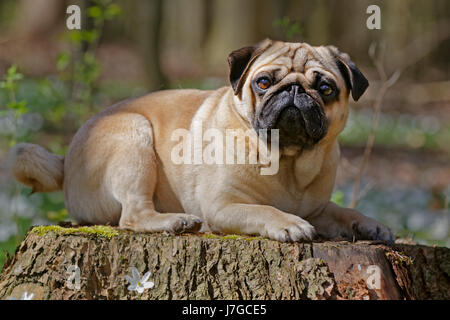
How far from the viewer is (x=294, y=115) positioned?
3836 mm

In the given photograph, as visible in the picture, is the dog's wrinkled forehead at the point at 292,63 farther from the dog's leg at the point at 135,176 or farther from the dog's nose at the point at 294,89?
the dog's leg at the point at 135,176

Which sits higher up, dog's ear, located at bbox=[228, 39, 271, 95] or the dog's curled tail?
dog's ear, located at bbox=[228, 39, 271, 95]

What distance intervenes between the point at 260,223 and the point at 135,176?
106 centimetres

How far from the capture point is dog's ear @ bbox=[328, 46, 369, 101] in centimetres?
405

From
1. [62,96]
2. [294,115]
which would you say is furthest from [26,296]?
[62,96]

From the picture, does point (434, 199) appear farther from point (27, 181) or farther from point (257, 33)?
point (257, 33)

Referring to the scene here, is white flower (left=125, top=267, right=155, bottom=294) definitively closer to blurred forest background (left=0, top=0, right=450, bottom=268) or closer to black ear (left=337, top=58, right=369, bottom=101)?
black ear (left=337, top=58, right=369, bottom=101)

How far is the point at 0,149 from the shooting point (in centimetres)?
912

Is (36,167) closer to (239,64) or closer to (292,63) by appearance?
(239,64)

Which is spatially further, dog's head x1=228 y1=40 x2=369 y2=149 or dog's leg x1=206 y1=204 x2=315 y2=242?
dog's head x1=228 y1=40 x2=369 y2=149

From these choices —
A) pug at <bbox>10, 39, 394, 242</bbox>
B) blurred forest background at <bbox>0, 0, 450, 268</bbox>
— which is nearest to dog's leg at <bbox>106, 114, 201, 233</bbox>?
pug at <bbox>10, 39, 394, 242</bbox>

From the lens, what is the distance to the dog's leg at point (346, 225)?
4.22m

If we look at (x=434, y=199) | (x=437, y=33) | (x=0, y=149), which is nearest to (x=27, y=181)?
(x=0, y=149)

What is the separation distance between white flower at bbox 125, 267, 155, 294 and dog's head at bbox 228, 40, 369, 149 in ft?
4.19
